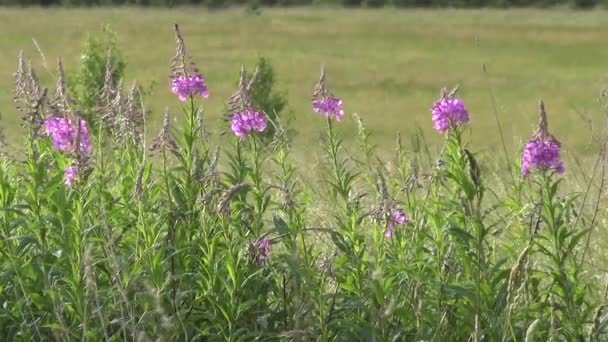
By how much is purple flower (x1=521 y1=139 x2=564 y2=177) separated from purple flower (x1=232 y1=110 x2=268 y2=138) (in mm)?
975

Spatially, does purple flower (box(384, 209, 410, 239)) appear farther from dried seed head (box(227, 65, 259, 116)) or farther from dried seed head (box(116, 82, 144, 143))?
dried seed head (box(116, 82, 144, 143))

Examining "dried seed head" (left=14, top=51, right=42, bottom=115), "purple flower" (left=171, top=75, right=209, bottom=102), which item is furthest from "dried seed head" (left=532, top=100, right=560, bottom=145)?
"dried seed head" (left=14, top=51, right=42, bottom=115)

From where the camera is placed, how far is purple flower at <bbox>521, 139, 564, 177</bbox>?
4.13m

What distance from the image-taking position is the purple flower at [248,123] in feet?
14.1

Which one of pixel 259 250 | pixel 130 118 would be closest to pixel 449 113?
pixel 259 250

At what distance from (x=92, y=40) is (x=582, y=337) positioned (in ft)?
53.1

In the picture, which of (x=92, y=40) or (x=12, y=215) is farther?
(x=92, y=40)

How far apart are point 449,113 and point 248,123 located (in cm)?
74

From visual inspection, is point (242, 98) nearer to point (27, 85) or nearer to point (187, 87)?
point (187, 87)

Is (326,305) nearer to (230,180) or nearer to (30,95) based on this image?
(230,180)

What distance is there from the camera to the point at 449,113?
13.8 ft

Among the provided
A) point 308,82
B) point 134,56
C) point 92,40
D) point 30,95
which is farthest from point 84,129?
point 134,56

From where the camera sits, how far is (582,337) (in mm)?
4246

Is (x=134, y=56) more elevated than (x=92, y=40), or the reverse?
(x=92, y=40)
